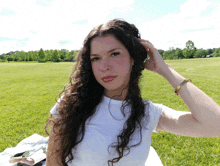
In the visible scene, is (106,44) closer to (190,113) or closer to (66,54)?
(190,113)

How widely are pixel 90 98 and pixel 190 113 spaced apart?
1081 millimetres

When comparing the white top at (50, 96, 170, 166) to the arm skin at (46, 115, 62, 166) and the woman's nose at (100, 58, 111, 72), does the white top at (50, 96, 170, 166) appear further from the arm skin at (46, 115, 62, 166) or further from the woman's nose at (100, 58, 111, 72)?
the woman's nose at (100, 58, 111, 72)

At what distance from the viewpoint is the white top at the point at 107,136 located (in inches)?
59.2

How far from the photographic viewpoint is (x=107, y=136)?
1562mm

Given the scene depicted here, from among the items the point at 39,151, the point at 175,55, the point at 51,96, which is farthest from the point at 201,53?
the point at 39,151

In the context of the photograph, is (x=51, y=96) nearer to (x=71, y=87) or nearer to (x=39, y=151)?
(x=39, y=151)

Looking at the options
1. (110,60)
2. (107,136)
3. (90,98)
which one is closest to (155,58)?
(110,60)

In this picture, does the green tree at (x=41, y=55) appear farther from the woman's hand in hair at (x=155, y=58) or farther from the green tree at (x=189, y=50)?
the woman's hand in hair at (x=155, y=58)

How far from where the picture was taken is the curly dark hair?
5.31ft

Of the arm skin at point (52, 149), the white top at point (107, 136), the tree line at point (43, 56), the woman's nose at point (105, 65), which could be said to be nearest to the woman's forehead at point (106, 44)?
the woman's nose at point (105, 65)

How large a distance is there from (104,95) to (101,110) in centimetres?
22

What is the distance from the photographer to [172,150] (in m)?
3.79

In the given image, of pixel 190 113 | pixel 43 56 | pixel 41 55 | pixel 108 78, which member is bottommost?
pixel 190 113

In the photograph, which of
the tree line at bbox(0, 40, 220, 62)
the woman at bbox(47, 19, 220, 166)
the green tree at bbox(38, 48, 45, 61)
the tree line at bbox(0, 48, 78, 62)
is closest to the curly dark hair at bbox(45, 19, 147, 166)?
the woman at bbox(47, 19, 220, 166)
